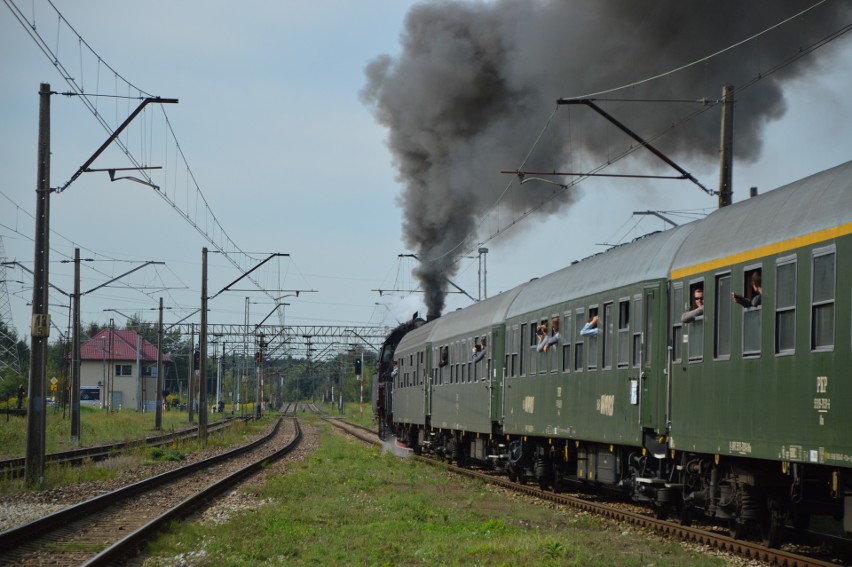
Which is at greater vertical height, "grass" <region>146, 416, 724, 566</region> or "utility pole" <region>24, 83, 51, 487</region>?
"utility pole" <region>24, 83, 51, 487</region>

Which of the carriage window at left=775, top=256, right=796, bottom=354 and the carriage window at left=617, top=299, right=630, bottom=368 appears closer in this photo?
the carriage window at left=775, top=256, right=796, bottom=354

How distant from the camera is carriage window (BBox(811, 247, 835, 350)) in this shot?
1114 centimetres

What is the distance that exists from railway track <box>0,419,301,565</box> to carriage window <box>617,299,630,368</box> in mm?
6980

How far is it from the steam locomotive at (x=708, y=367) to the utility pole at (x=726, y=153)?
2150 mm

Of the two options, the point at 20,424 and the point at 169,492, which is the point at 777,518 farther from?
the point at 20,424

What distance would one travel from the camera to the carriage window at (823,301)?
1114 cm

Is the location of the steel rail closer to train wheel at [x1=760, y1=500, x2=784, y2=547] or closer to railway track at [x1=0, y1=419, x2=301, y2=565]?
railway track at [x1=0, y1=419, x2=301, y2=565]

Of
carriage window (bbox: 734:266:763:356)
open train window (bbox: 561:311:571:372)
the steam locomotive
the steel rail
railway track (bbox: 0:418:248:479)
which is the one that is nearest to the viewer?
the steam locomotive

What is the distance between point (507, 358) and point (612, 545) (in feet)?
36.3

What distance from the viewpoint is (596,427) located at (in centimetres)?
1848

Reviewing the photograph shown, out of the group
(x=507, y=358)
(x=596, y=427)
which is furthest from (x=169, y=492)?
(x=596, y=427)

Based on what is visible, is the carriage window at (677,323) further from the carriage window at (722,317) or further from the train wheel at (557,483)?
the train wheel at (557,483)

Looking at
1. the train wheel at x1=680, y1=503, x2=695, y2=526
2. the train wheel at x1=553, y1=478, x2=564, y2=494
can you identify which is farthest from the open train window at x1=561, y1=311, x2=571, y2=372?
the train wheel at x1=680, y1=503, x2=695, y2=526

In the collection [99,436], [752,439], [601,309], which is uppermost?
[601,309]
